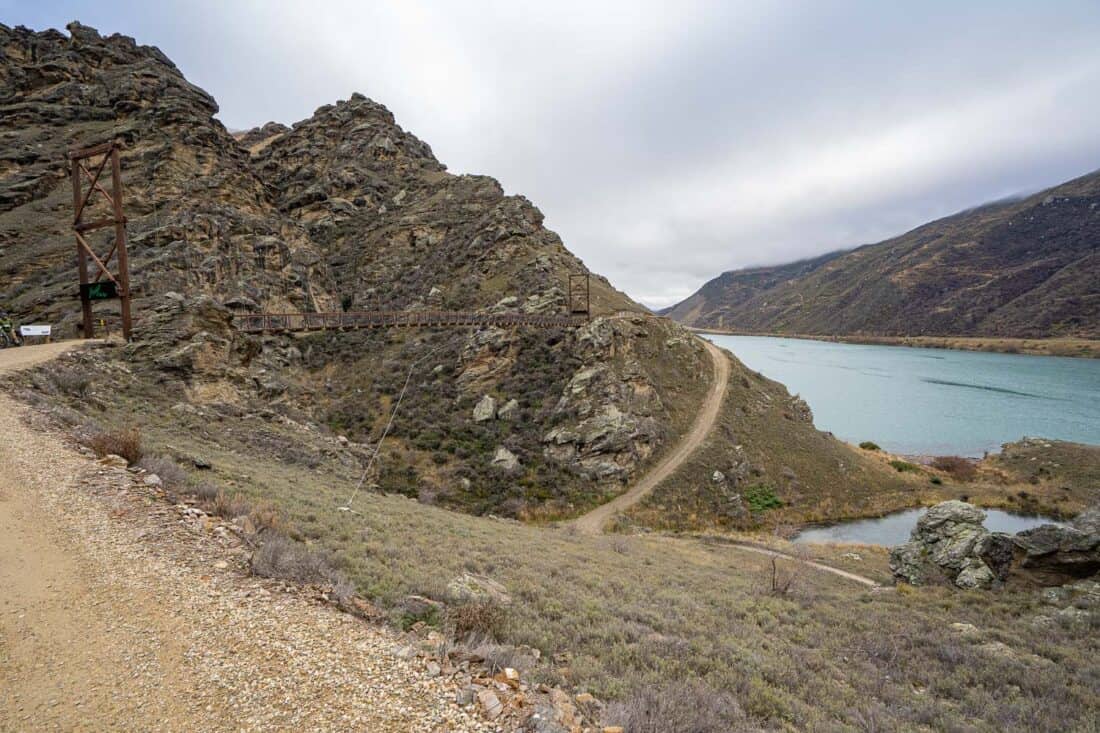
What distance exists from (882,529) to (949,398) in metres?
45.1

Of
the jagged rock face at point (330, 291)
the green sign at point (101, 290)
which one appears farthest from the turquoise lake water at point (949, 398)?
the green sign at point (101, 290)

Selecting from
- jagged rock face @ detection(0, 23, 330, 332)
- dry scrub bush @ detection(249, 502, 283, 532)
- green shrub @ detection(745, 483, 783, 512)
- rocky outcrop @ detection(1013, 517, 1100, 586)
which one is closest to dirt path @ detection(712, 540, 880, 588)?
rocky outcrop @ detection(1013, 517, 1100, 586)

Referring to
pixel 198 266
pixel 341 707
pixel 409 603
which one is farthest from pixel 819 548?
pixel 198 266

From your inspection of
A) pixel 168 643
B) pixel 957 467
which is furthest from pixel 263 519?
pixel 957 467

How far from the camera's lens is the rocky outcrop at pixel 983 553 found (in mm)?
9398

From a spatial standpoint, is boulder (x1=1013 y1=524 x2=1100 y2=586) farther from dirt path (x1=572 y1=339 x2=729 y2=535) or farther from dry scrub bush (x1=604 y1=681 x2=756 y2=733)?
dirt path (x1=572 y1=339 x2=729 y2=535)

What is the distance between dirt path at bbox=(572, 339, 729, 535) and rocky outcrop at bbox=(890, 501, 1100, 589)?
10.7 m

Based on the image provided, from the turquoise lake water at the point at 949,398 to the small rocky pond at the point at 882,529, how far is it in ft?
46.7

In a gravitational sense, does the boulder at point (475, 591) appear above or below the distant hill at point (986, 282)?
below

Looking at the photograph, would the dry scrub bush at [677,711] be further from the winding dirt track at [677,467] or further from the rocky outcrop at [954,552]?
the winding dirt track at [677,467]

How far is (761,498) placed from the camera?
24344 millimetres

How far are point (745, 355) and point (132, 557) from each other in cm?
11065

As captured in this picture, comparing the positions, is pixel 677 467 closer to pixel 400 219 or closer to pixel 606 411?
pixel 606 411

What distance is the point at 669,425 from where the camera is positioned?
2720 cm
